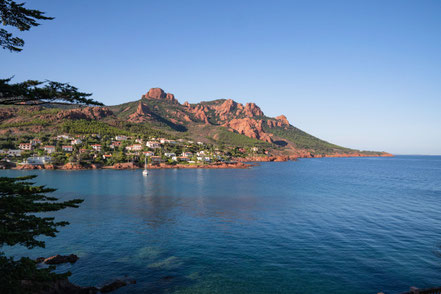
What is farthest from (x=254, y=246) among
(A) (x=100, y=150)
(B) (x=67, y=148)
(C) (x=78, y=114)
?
(C) (x=78, y=114)

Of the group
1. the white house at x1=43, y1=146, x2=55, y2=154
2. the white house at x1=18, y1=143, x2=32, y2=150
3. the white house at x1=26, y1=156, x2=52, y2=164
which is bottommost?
the white house at x1=26, y1=156, x2=52, y2=164

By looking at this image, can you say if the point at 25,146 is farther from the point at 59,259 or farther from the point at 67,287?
the point at 67,287

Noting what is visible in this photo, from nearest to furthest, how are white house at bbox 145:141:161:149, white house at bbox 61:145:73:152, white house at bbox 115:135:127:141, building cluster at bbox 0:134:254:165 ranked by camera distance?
building cluster at bbox 0:134:254:165 < white house at bbox 61:145:73:152 < white house at bbox 145:141:161:149 < white house at bbox 115:135:127:141

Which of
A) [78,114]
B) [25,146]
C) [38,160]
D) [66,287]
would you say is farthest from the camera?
[78,114]

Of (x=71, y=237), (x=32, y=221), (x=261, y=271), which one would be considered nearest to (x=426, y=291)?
(x=261, y=271)

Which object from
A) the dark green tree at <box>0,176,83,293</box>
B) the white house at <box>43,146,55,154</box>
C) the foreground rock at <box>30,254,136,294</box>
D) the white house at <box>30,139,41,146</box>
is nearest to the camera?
the dark green tree at <box>0,176,83,293</box>

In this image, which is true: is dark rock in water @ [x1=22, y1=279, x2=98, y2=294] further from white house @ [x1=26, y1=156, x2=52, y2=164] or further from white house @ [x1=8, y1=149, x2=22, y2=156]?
white house @ [x1=8, y1=149, x2=22, y2=156]

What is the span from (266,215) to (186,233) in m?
13.2

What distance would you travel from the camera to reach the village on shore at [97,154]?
346ft

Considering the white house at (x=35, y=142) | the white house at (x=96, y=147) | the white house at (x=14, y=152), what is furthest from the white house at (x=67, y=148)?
the white house at (x=14, y=152)

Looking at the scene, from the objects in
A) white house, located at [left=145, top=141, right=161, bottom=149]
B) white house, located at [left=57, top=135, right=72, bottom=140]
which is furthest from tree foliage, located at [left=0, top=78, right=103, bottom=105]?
white house, located at [left=57, top=135, right=72, bottom=140]

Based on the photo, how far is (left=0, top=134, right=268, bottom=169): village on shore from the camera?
105312 millimetres

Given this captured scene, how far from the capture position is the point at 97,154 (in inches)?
4702

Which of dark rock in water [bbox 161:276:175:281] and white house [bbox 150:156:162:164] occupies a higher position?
white house [bbox 150:156:162:164]
